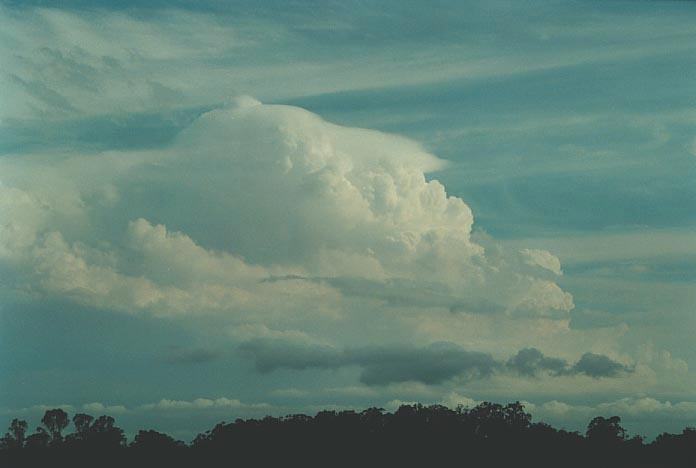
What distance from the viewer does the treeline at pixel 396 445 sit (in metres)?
163

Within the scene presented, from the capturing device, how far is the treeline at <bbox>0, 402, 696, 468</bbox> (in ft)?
534

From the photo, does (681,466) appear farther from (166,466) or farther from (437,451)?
(166,466)

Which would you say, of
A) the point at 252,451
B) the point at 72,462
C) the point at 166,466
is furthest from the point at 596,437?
the point at 72,462

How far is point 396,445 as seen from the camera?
166m

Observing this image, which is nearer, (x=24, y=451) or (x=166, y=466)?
(x=166, y=466)

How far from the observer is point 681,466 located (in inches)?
6255

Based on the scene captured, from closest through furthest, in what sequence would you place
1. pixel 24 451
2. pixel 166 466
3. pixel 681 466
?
1. pixel 681 466
2. pixel 166 466
3. pixel 24 451

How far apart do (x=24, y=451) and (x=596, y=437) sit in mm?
105215

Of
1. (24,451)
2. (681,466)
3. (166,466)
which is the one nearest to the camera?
(681,466)

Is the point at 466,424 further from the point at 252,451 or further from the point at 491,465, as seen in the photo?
the point at 252,451

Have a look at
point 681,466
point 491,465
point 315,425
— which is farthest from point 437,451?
point 681,466

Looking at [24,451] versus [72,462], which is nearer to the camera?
[72,462]

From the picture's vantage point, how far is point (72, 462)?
172625 millimetres

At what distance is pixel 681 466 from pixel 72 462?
10264 cm
